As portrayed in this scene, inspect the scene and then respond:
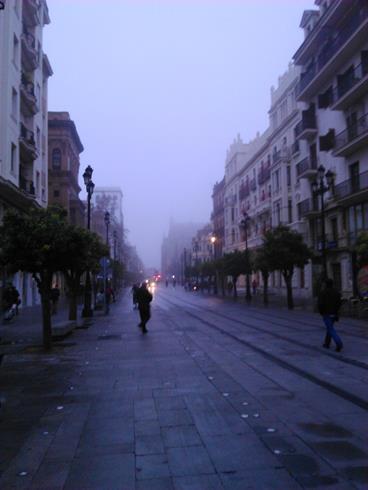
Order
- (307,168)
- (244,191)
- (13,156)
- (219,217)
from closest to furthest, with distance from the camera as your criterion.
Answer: (13,156) < (307,168) < (244,191) < (219,217)

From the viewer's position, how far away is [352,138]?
107 feet

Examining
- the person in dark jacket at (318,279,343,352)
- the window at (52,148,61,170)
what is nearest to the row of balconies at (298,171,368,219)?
the person in dark jacket at (318,279,343,352)

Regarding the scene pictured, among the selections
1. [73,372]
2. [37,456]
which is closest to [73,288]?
[73,372]

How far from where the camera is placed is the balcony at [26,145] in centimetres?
3241

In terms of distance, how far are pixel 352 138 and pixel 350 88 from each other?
120 inches

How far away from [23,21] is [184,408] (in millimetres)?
35196

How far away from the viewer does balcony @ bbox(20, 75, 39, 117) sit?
107 ft

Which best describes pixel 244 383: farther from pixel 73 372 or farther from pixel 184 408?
pixel 73 372

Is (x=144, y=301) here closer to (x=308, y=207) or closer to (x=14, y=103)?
(x=14, y=103)

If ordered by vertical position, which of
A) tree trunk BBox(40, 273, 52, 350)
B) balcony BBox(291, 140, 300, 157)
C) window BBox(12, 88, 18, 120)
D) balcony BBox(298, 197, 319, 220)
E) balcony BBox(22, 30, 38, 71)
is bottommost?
tree trunk BBox(40, 273, 52, 350)

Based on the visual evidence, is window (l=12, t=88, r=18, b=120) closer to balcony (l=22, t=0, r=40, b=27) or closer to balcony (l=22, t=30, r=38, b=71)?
balcony (l=22, t=30, r=38, b=71)

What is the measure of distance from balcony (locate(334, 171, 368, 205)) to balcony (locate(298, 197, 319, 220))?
3.52 meters

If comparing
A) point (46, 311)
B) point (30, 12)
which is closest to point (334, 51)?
point (30, 12)

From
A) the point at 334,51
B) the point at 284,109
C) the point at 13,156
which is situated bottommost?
the point at 13,156
